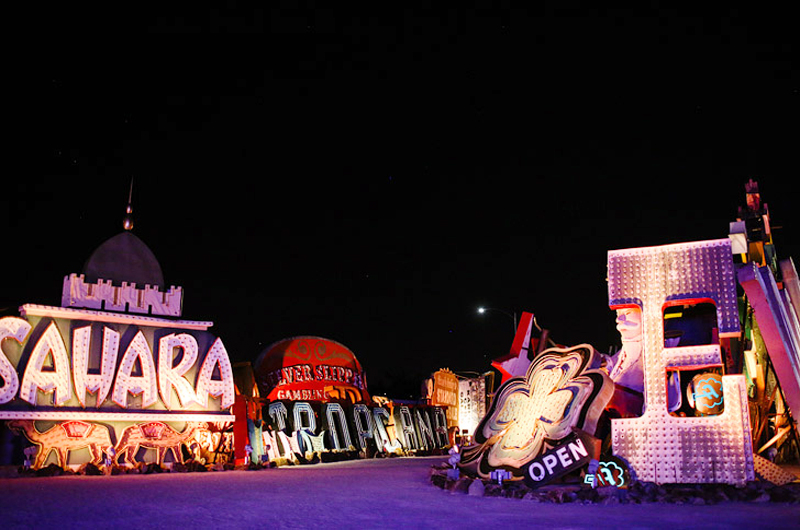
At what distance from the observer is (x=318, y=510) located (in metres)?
10.6

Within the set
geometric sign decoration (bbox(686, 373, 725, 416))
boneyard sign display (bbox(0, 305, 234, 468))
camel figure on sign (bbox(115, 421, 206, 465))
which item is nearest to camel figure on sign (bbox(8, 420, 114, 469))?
boneyard sign display (bbox(0, 305, 234, 468))

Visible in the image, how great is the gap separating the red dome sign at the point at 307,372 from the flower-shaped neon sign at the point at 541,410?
1594 centimetres

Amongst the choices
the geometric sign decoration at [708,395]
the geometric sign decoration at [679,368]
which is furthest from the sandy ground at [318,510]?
the geometric sign decoration at [708,395]

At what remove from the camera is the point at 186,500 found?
1191 centimetres

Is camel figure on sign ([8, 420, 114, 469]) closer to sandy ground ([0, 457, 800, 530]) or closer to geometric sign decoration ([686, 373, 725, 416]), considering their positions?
sandy ground ([0, 457, 800, 530])

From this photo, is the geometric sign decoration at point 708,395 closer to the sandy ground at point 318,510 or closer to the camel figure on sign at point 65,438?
the sandy ground at point 318,510

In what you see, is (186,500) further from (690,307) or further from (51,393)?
(690,307)

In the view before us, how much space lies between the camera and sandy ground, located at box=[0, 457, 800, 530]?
29.7ft

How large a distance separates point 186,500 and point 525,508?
5.88m

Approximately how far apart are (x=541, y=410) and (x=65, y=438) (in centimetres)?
1338

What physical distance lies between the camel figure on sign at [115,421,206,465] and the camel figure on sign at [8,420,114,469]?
0.49 m

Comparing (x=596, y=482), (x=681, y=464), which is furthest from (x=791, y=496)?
(x=596, y=482)

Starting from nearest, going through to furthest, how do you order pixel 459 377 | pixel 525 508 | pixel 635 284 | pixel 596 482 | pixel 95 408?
1. pixel 525 508
2. pixel 596 482
3. pixel 635 284
4. pixel 95 408
5. pixel 459 377

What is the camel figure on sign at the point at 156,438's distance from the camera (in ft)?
65.8
